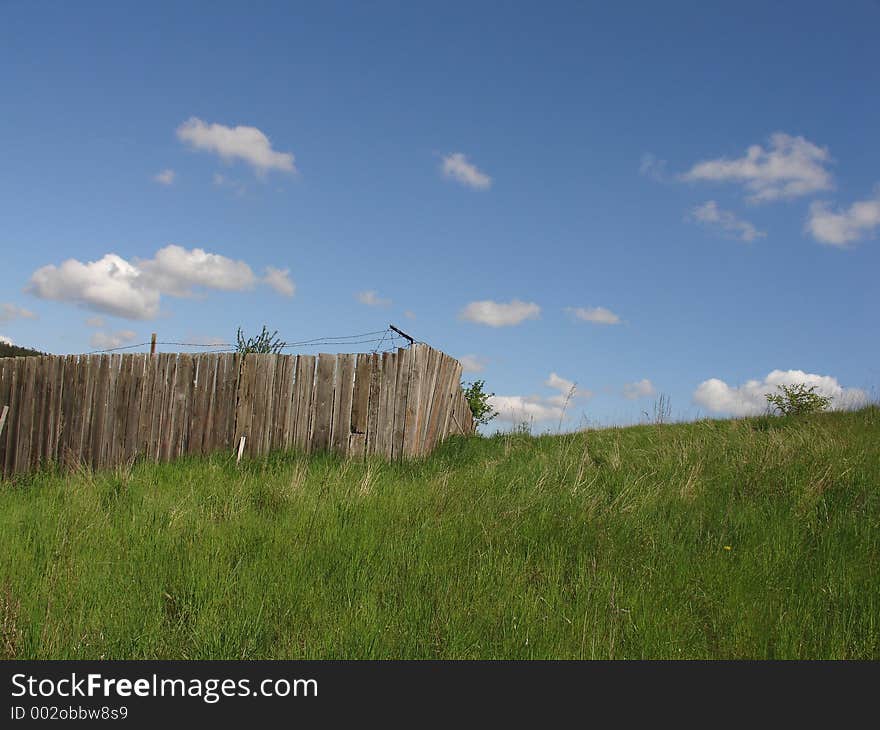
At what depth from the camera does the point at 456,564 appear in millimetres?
4445

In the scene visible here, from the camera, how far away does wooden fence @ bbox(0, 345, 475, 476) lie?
845cm

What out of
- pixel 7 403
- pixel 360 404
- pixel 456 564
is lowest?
pixel 456 564

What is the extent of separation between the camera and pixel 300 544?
466 centimetres

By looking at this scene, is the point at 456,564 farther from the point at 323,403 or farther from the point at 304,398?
the point at 304,398

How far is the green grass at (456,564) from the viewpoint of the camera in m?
3.57

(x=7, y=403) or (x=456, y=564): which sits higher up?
(x=7, y=403)

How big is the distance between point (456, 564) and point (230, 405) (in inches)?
210

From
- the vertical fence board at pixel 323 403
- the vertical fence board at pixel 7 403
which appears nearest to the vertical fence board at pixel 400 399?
the vertical fence board at pixel 323 403

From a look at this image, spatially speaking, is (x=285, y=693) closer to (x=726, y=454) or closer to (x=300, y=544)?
(x=300, y=544)

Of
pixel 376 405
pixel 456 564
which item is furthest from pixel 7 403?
pixel 456 564

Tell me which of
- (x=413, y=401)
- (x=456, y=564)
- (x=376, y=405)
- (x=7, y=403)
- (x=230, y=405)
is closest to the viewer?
(x=456, y=564)

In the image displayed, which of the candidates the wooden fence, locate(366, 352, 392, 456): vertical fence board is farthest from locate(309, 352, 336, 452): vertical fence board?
locate(366, 352, 392, 456): vertical fence board

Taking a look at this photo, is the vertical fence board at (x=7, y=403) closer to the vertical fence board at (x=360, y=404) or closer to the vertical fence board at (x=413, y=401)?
the vertical fence board at (x=360, y=404)

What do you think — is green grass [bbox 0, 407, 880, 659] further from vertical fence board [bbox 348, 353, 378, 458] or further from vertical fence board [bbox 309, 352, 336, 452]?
vertical fence board [bbox 309, 352, 336, 452]
